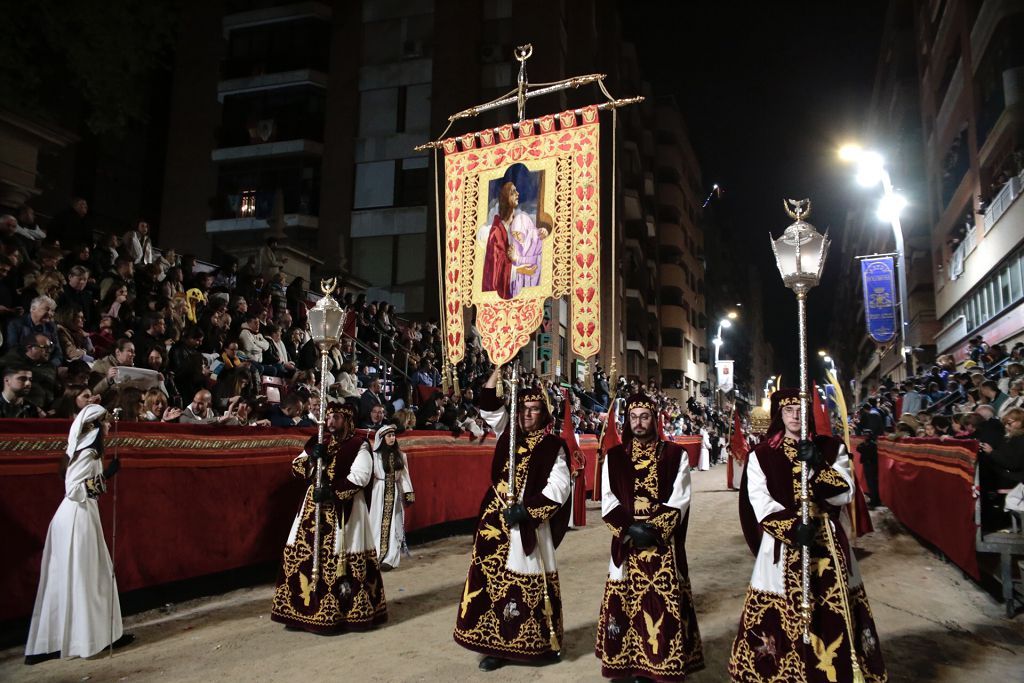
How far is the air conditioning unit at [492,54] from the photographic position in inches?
1061

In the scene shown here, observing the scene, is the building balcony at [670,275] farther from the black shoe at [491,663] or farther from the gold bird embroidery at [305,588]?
the black shoe at [491,663]

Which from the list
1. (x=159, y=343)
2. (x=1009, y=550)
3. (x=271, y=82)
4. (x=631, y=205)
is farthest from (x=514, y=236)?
(x=631, y=205)

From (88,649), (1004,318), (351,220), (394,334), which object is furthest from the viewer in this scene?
(351,220)

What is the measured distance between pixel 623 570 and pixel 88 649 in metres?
3.90

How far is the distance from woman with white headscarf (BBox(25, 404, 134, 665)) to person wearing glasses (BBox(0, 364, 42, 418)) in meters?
1.52

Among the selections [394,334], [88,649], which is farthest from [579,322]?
[394,334]

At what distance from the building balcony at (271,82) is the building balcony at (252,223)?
5.42 meters

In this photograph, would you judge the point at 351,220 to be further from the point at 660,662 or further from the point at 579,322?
the point at 660,662

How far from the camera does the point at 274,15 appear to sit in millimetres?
29266

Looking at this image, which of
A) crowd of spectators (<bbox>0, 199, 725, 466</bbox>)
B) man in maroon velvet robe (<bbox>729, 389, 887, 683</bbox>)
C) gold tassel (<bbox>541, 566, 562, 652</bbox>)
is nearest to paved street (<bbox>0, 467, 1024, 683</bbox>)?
gold tassel (<bbox>541, 566, 562, 652</bbox>)

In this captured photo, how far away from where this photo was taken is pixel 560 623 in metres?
5.42

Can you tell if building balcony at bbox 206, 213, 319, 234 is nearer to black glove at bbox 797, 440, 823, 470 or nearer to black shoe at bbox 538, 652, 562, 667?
black shoe at bbox 538, 652, 562, 667

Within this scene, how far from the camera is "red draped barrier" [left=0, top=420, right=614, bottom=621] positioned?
545 cm

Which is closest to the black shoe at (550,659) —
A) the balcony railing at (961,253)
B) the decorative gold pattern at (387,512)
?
the decorative gold pattern at (387,512)
